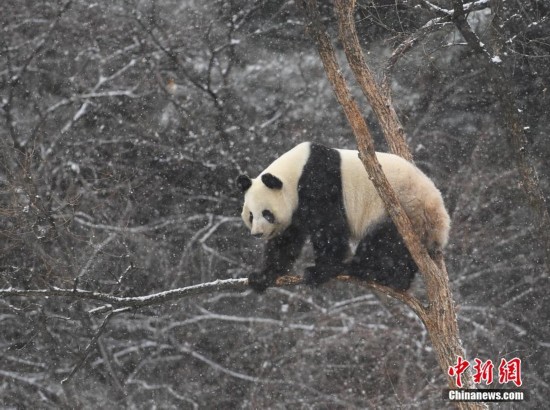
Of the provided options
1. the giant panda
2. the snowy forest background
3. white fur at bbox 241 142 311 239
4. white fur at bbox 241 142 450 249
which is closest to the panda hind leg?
the giant panda

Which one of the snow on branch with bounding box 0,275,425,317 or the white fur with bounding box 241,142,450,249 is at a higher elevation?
the white fur with bounding box 241,142,450,249

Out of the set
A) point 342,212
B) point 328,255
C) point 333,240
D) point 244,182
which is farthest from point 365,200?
point 244,182

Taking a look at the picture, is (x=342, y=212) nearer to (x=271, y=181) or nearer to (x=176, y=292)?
(x=271, y=181)

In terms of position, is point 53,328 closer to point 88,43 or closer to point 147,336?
point 147,336

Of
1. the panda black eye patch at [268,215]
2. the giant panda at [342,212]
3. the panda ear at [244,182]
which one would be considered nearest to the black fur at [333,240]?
the giant panda at [342,212]

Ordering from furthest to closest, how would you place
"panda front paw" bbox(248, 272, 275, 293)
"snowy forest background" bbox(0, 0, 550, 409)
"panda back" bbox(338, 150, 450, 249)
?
1. "snowy forest background" bbox(0, 0, 550, 409)
2. "panda front paw" bbox(248, 272, 275, 293)
3. "panda back" bbox(338, 150, 450, 249)

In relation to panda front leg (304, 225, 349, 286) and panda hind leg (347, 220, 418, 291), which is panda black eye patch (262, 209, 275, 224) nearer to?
panda front leg (304, 225, 349, 286)

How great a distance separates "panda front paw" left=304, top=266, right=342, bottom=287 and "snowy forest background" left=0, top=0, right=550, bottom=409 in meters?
6.53

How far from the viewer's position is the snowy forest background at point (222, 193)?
12836 millimetres

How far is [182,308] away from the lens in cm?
1365

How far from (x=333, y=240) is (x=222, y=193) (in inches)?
316

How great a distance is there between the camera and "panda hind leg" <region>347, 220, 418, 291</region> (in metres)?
5.96

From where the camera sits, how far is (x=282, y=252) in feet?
21.5

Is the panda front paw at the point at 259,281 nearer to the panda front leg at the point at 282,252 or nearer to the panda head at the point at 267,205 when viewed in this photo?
the panda front leg at the point at 282,252
